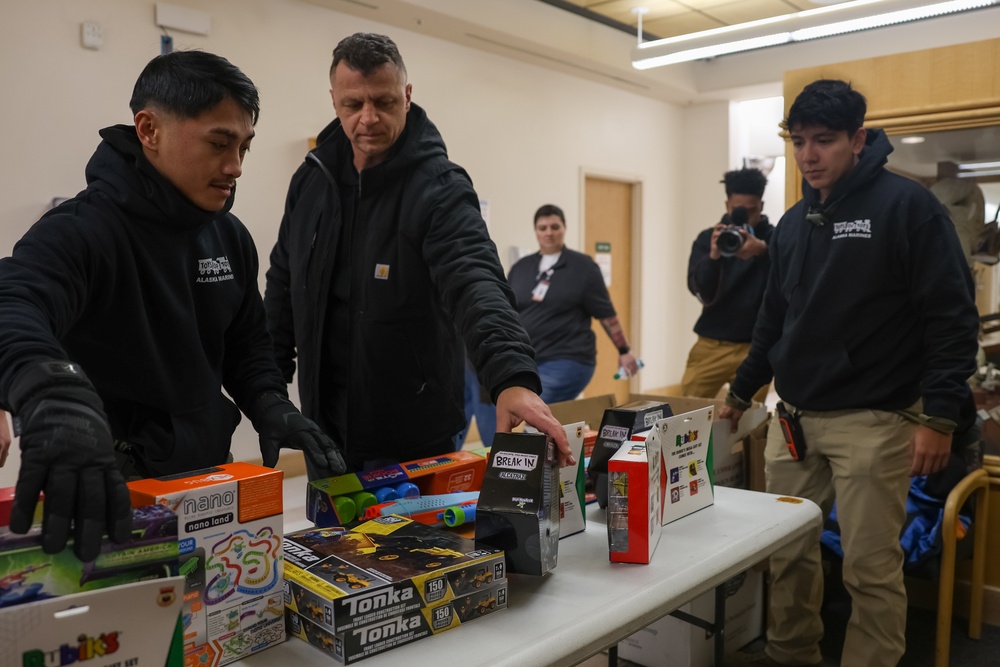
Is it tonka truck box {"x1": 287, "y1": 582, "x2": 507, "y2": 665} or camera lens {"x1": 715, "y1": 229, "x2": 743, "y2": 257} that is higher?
camera lens {"x1": 715, "y1": 229, "x2": 743, "y2": 257}

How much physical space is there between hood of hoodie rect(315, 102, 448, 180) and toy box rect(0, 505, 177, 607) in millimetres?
949

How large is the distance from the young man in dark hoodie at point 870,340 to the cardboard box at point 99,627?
5.05ft

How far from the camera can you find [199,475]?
94 centimetres

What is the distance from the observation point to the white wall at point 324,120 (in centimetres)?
350

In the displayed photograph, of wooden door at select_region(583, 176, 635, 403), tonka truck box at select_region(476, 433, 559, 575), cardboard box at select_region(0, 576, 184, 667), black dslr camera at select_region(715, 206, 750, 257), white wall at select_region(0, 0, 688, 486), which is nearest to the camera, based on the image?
cardboard box at select_region(0, 576, 184, 667)

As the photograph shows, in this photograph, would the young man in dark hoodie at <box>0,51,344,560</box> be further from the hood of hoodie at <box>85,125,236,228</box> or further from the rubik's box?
the rubik's box

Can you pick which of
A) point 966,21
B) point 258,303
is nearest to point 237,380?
point 258,303

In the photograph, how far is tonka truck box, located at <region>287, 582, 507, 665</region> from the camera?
90 centimetres

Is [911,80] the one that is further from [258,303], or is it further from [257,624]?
[257,624]

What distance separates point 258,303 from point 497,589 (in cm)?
70

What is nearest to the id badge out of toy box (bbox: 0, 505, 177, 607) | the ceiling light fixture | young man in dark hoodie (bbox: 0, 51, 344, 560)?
the ceiling light fixture

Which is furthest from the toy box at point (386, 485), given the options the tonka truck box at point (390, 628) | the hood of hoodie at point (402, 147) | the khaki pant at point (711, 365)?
the khaki pant at point (711, 365)

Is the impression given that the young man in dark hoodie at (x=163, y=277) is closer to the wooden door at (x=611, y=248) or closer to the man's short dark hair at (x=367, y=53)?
the man's short dark hair at (x=367, y=53)

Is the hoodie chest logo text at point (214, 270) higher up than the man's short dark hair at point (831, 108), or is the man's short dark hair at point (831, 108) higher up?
the man's short dark hair at point (831, 108)
